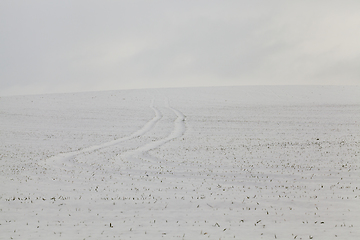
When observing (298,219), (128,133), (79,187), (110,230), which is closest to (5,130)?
(128,133)

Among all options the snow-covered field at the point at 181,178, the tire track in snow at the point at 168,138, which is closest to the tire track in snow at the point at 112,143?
the snow-covered field at the point at 181,178

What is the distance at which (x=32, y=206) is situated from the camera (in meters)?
19.6

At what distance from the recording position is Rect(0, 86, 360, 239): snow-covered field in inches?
644

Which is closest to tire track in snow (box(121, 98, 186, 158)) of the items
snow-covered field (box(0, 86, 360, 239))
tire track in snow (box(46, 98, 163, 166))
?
snow-covered field (box(0, 86, 360, 239))

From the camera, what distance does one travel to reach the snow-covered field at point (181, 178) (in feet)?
53.7

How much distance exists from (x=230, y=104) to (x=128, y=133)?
40.0 meters

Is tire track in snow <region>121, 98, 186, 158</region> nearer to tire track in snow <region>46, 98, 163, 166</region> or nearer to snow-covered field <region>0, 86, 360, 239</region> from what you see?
snow-covered field <region>0, 86, 360, 239</region>

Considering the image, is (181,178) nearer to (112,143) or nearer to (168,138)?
(112,143)

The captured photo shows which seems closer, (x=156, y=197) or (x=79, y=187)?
(x=156, y=197)

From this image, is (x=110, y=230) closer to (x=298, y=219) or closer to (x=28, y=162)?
(x=298, y=219)

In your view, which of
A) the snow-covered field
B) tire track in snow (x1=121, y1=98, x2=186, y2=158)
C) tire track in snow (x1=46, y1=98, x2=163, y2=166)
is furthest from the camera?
tire track in snow (x1=121, y1=98, x2=186, y2=158)

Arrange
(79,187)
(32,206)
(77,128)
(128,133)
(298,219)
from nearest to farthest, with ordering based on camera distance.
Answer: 1. (298,219)
2. (32,206)
3. (79,187)
4. (128,133)
5. (77,128)

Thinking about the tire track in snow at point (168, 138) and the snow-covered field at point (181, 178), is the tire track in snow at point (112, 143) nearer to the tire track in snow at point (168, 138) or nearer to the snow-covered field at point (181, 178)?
the snow-covered field at point (181, 178)

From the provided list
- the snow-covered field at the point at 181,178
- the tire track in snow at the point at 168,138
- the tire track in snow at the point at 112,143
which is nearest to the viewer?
the snow-covered field at the point at 181,178
